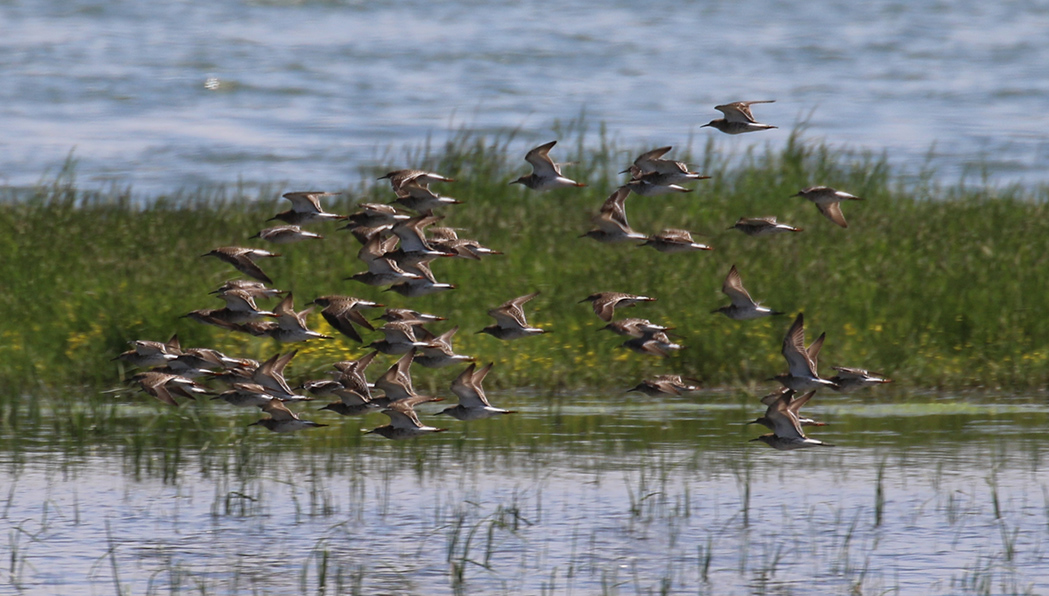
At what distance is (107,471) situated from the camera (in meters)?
12.2

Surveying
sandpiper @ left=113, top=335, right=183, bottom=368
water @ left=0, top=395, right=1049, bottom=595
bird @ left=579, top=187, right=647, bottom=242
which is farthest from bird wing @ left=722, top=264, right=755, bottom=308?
sandpiper @ left=113, top=335, right=183, bottom=368

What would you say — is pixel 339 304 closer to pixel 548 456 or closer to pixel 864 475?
pixel 548 456

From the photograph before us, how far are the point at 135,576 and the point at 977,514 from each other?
527 cm

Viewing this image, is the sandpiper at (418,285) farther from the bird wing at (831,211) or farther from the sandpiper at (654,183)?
the bird wing at (831,211)

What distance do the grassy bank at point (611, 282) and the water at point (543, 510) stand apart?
2110 millimetres

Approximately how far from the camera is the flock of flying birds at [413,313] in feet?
34.9

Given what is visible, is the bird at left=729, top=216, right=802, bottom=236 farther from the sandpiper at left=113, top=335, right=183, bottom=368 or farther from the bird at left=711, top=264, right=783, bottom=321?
the sandpiper at left=113, top=335, right=183, bottom=368

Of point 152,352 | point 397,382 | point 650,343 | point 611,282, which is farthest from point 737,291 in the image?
point 611,282

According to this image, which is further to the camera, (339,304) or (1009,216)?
(1009,216)

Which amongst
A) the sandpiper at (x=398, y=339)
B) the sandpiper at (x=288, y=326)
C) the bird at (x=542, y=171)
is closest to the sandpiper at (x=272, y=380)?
the sandpiper at (x=288, y=326)

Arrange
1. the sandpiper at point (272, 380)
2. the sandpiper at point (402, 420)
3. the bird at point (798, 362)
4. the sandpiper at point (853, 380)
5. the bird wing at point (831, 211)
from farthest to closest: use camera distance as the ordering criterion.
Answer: the bird wing at point (831, 211) < the sandpiper at point (272, 380) < the sandpiper at point (402, 420) < the sandpiper at point (853, 380) < the bird at point (798, 362)

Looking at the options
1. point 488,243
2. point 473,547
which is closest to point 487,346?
point 488,243

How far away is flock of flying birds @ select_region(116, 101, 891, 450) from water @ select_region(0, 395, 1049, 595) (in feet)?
2.10

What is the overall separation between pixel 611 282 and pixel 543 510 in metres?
7.08
